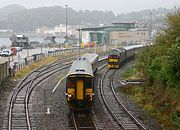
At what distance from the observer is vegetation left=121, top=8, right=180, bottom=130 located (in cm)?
2341

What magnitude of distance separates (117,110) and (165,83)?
13.6ft

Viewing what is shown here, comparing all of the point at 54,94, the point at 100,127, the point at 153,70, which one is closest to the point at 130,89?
the point at 153,70

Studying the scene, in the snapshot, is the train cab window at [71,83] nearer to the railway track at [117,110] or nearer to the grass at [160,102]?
the railway track at [117,110]

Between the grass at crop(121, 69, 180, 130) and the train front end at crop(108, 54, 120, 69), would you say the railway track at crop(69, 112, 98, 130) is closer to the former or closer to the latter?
the grass at crop(121, 69, 180, 130)

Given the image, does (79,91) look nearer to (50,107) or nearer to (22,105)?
(50,107)

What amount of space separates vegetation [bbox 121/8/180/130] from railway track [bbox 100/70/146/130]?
138cm

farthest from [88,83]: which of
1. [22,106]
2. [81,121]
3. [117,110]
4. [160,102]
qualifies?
[22,106]

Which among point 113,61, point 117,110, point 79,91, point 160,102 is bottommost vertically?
point 117,110

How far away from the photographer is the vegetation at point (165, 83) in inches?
922

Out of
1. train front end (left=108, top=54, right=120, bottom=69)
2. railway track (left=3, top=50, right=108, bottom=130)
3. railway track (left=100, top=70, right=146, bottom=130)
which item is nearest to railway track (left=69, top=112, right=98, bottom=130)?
railway track (left=100, top=70, right=146, bottom=130)

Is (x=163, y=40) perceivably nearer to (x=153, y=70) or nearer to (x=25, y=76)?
(x=153, y=70)

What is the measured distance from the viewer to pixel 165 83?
28188mm

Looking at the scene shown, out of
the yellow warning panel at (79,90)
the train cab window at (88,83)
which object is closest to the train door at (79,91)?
the yellow warning panel at (79,90)

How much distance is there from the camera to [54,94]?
32.1m
